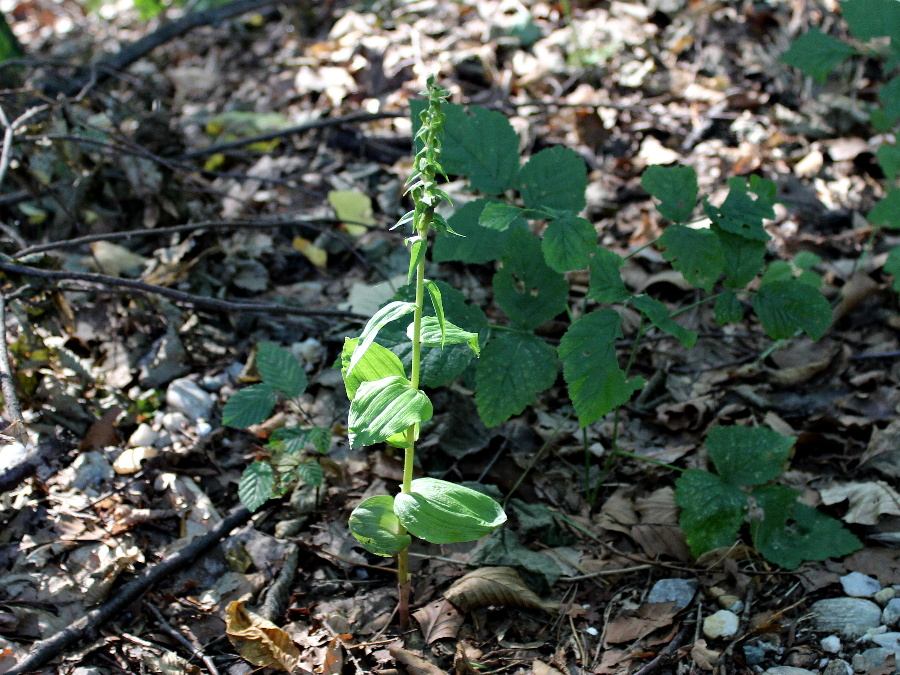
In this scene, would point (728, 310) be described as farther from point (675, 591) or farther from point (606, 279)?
point (675, 591)

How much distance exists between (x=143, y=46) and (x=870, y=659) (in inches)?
166

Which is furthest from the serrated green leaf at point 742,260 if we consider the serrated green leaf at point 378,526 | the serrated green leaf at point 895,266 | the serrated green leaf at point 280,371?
the serrated green leaf at point 280,371

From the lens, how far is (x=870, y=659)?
1.96 metres

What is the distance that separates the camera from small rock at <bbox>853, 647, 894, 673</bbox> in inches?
76.5

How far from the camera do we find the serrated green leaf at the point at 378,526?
74.1 inches

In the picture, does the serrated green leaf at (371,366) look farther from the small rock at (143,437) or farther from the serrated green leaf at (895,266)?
the serrated green leaf at (895,266)

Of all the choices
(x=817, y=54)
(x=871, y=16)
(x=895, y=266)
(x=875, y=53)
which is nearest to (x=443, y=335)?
(x=895, y=266)

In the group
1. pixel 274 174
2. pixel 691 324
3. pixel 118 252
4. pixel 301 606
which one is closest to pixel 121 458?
pixel 301 606

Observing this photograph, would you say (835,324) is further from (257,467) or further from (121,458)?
(121,458)

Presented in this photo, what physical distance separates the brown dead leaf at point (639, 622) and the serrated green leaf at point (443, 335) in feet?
2.97

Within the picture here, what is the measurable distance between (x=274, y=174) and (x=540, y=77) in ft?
4.87

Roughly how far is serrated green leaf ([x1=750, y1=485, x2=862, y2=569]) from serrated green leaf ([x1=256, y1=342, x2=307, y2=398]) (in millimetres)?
1347

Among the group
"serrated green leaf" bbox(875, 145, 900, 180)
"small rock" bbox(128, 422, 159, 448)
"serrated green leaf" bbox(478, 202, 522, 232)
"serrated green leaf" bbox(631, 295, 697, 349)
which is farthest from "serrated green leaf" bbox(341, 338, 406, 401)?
"serrated green leaf" bbox(875, 145, 900, 180)

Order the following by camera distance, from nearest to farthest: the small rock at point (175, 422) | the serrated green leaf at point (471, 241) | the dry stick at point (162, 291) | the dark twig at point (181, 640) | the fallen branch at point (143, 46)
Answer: the dark twig at point (181, 640) → the serrated green leaf at point (471, 241) → the dry stick at point (162, 291) → the small rock at point (175, 422) → the fallen branch at point (143, 46)
